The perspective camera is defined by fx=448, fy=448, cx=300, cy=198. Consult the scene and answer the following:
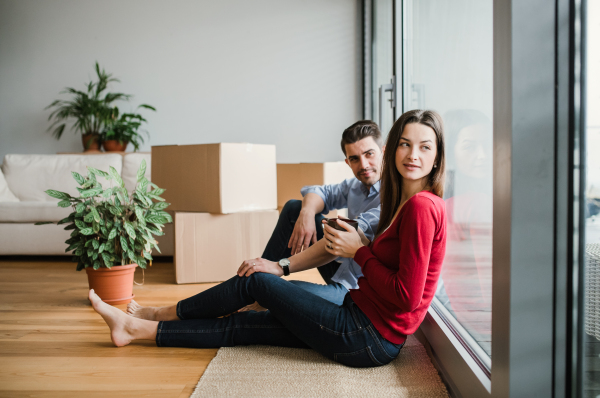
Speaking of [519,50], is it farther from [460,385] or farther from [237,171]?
[237,171]

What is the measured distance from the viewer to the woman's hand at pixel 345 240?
122cm

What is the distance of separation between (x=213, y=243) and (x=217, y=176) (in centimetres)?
36

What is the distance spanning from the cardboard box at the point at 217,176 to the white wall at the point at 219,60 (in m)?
1.34

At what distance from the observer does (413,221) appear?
39.2 inches

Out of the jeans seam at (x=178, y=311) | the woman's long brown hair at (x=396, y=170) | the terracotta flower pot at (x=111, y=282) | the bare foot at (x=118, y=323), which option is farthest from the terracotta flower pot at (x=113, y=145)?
the woman's long brown hair at (x=396, y=170)

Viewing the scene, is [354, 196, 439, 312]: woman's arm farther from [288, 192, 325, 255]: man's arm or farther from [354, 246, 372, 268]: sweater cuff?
[288, 192, 325, 255]: man's arm

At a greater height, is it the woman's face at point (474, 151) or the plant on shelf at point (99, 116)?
the plant on shelf at point (99, 116)

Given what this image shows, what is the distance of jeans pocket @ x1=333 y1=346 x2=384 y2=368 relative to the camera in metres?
1.17

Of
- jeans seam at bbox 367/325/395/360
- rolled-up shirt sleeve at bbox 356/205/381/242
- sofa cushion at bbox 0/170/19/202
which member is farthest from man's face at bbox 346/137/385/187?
sofa cushion at bbox 0/170/19/202

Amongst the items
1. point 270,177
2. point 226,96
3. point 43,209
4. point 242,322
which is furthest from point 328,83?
point 242,322

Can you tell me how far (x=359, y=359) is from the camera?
3.91ft

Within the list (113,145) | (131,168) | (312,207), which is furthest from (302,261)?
(113,145)

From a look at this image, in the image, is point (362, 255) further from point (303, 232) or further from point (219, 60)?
point (219, 60)

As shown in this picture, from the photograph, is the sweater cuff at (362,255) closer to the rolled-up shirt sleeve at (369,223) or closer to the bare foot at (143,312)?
the rolled-up shirt sleeve at (369,223)
